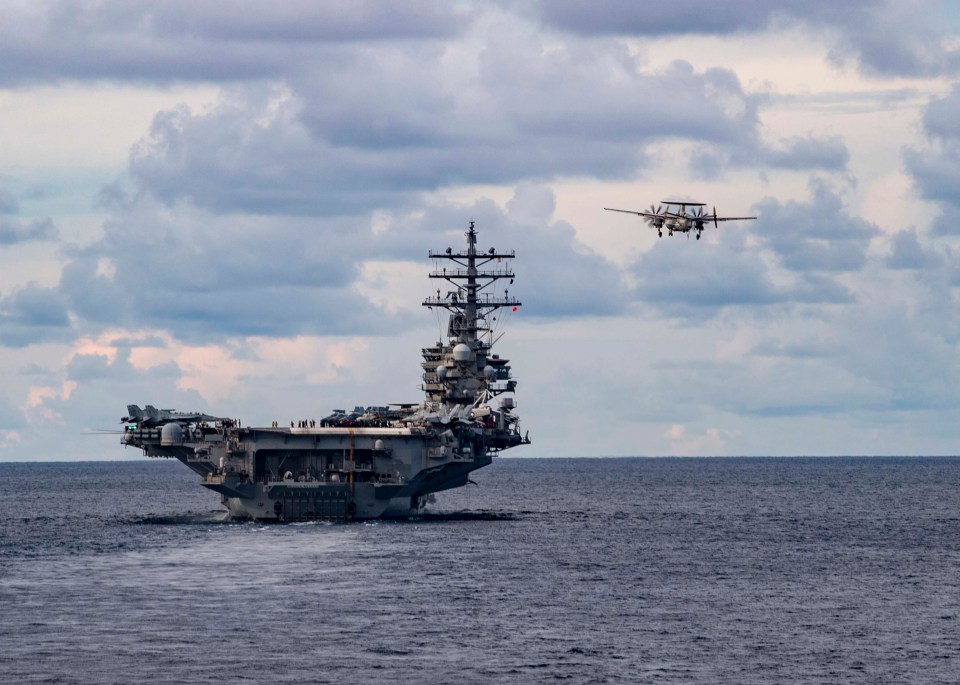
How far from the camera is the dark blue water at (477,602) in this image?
131 ft

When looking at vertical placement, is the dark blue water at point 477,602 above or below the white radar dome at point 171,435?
below

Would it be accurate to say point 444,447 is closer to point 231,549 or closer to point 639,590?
point 231,549

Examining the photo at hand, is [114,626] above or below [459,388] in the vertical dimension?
below

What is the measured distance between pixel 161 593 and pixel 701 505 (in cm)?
7706

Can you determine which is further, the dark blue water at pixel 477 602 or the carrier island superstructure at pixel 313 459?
the carrier island superstructure at pixel 313 459

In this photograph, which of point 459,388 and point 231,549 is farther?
point 459,388

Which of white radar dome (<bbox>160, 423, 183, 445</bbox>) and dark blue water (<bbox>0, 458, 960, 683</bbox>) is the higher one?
white radar dome (<bbox>160, 423, 183, 445</bbox>)

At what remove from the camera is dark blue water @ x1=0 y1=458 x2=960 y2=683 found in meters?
40.1

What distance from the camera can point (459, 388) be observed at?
92625 mm

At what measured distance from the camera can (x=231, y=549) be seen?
66.9m

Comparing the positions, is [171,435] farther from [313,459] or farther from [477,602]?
[477,602]

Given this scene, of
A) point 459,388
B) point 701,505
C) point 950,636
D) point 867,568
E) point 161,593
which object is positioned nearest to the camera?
point 950,636

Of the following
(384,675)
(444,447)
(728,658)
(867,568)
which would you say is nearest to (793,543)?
(867,568)

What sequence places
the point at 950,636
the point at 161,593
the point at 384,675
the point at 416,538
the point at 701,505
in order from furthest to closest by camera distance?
the point at 701,505 < the point at 416,538 < the point at 161,593 < the point at 950,636 < the point at 384,675
